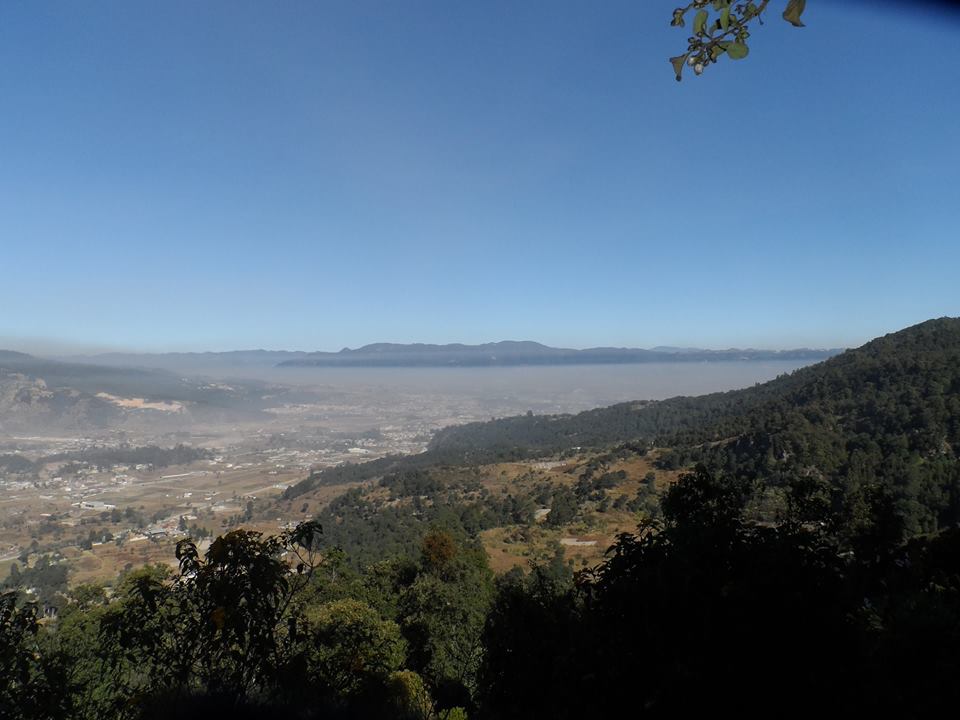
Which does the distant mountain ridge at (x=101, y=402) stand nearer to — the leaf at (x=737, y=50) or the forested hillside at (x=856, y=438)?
the forested hillside at (x=856, y=438)

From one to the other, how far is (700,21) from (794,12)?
0.84 ft

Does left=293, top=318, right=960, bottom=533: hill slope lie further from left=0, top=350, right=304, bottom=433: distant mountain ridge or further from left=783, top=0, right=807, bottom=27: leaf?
left=0, top=350, right=304, bottom=433: distant mountain ridge

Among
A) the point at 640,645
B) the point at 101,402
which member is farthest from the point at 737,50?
the point at 101,402

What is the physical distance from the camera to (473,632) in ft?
36.7

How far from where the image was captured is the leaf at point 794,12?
4.76 feet

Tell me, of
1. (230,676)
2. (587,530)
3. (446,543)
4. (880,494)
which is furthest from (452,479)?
(230,676)

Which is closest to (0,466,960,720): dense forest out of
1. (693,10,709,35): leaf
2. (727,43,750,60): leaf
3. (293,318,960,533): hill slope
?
(293,318,960,533): hill slope

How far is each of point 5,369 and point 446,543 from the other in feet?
577

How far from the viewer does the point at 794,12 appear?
4.79ft

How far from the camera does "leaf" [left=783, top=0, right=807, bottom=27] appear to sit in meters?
1.45

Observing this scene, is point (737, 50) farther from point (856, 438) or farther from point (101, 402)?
point (101, 402)

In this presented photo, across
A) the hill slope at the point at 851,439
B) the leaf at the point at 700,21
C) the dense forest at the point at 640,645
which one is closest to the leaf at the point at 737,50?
the leaf at the point at 700,21

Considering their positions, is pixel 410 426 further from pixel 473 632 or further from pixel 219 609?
pixel 219 609

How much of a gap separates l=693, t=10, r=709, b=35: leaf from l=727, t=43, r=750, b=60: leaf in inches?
4.4
